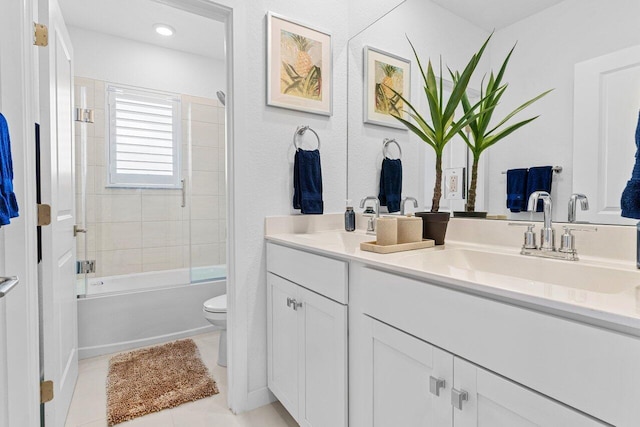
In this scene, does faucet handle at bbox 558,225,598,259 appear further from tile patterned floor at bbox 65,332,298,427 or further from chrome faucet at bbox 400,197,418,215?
tile patterned floor at bbox 65,332,298,427

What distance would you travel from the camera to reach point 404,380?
0.91 meters

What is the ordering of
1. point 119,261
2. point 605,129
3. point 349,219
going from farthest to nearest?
point 119,261 < point 349,219 < point 605,129

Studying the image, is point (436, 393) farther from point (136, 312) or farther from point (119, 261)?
point (119, 261)

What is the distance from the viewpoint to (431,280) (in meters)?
0.86

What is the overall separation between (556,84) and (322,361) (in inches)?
51.0

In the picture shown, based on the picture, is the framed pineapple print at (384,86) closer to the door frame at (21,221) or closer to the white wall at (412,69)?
the white wall at (412,69)

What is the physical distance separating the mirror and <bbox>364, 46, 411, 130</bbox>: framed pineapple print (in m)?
0.13

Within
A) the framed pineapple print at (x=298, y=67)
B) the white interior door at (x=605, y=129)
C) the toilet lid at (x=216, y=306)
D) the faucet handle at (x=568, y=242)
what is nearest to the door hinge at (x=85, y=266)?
the toilet lid at (x=216, y=306)

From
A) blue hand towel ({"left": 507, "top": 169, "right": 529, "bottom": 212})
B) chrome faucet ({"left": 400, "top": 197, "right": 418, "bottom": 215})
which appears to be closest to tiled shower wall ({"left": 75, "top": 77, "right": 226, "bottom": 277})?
chrome faucet ({"left": 400, "top": 197, "right": 418, "bottom": 215})

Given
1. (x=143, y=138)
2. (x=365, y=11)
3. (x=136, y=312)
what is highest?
(x=365, y=11)

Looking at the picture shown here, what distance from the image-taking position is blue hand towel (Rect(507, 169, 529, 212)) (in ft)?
3.99

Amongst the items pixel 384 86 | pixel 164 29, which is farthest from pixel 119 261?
pixel 384 86

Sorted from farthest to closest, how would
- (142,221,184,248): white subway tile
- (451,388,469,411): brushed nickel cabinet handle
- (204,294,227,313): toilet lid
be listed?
1. (142,221,184,248): white subway tile
2. (204,294,227,313): toilet lid
3. (451,388,469,411): brushed nickel cabinet handle

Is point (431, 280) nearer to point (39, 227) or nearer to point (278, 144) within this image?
point (278, 144)
